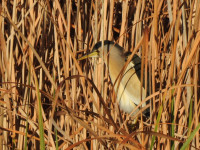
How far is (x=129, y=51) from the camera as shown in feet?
5.21

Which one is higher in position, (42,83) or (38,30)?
(38,30)

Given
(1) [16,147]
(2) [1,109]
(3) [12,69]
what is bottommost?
(1) [16,147]

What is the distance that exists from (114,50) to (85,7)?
346mm

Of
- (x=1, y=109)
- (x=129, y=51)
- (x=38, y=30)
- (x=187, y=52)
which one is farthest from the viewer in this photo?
(x=129, y=51)

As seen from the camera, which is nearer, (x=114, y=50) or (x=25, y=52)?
(x=25, y=52)

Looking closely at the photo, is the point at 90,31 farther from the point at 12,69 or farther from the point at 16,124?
the point at 16,124

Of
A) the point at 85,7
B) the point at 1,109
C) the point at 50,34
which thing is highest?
the point at 85,7

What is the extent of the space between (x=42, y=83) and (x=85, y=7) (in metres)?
0.37

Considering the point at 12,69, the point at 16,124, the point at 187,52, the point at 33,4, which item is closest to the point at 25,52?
the point at 12,69

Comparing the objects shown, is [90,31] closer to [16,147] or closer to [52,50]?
[52,50]

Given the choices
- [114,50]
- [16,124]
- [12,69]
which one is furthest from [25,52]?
[114,50]

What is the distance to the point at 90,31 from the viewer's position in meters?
1.45

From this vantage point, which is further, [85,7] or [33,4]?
[85,7]

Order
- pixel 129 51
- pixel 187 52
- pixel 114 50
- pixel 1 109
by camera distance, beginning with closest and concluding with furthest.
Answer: pixel 187 52 < pixel 1 109 < pixel 129 51 < pixel 114 50
